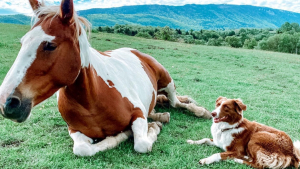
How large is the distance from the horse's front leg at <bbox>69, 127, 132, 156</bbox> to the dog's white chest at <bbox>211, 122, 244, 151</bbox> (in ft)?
4.47

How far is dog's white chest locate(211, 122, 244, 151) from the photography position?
363 cm

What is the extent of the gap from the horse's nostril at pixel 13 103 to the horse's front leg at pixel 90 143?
125 cm

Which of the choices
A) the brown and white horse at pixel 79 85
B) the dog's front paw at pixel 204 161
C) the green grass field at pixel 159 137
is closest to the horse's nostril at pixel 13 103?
the brown and white horse at pixel 79 85

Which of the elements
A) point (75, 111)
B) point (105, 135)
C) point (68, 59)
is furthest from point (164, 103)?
point (68, 59)

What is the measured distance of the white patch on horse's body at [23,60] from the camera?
7.11 feet

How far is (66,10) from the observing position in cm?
241

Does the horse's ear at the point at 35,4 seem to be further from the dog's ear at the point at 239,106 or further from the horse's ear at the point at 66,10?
the dog's ear at the point at 239,106

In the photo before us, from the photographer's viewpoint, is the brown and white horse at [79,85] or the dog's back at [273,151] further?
the dog's back at [273,151]

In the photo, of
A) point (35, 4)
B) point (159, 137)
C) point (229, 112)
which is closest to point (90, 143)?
point (159, 137)

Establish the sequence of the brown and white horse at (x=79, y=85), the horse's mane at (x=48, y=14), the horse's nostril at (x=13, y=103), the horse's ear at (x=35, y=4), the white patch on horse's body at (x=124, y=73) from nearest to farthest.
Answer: the horse's nostril at (x=13, y=103) < the brown and white horse at (x=79, y=85) < the horse's mane at (x=48, y=14) < the horse's ear at (x=35, y=4) < the white patch on horse's body at (x=124, y=73)

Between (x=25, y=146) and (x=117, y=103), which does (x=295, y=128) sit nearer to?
(x=117, y=103)

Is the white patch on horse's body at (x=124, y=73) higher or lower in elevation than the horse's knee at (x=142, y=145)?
higher

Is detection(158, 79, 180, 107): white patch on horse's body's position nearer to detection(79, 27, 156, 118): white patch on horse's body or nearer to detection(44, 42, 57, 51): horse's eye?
detection(79, 27, 156, 118): white patch on horse's body

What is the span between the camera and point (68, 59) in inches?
99.6
